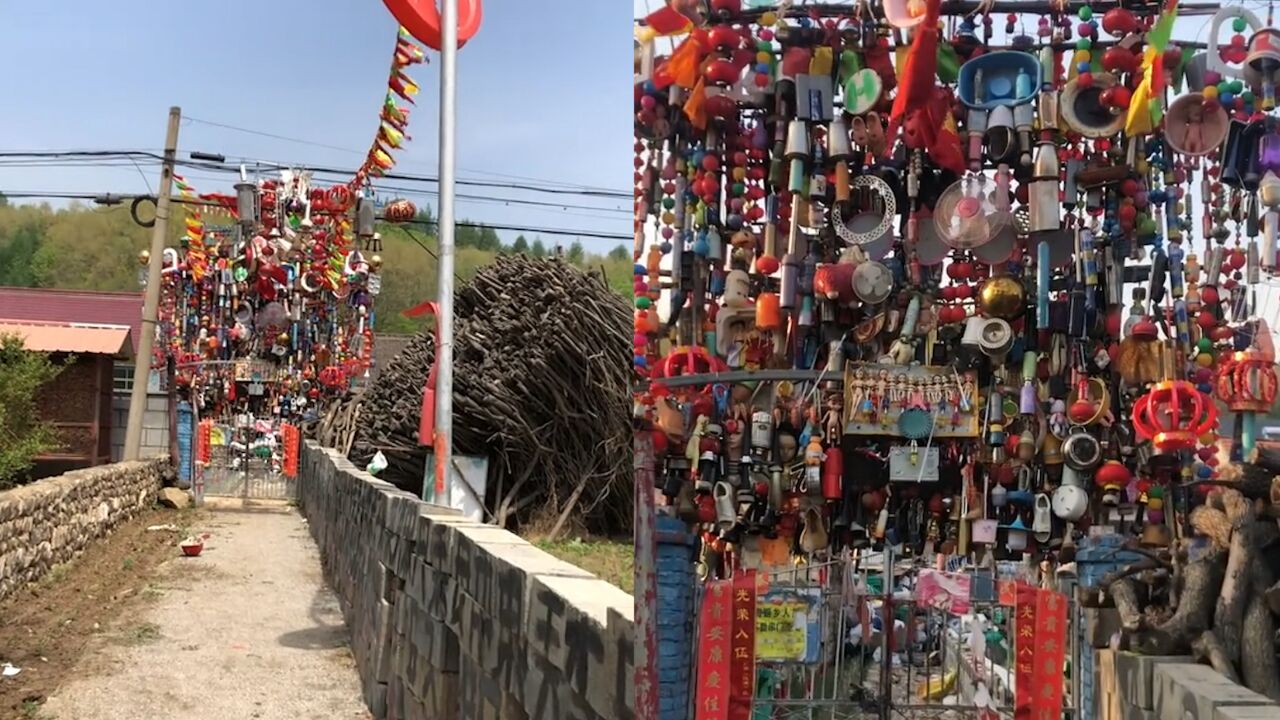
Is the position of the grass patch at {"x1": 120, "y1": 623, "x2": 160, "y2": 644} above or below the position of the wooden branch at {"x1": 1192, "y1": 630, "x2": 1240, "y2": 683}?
below

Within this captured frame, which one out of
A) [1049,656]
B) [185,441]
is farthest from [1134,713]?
[185,441]

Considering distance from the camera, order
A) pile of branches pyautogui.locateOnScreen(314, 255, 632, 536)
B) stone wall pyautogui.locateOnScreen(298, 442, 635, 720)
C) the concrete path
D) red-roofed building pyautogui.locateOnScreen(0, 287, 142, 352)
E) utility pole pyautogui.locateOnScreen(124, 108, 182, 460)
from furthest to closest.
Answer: red-roofed building pyautogui.locateOnScreen(0, 287, 142, 352), utility pole pyautogui.locateOnScreen(124, 108, 182, 460), pile of branches pyautogui.locateOnScreen(314, 255, 632, 536), the concrete path, stone wall pyautogui.locateOnScreen(298, 442, 635, 720)

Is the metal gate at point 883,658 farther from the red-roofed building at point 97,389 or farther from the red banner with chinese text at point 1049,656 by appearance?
the red-roofed building at point 97,389

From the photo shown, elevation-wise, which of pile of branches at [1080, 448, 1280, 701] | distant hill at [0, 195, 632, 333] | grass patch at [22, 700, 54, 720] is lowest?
grass patch at [22, 700, 54, 720]

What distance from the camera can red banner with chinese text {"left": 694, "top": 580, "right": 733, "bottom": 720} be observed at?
167 cm

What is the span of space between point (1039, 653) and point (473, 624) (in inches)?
122

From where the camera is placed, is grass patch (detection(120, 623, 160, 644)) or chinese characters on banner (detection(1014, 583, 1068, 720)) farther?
grass patch (detection(120, 623, 160, 644))

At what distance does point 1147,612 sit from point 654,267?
81 cm

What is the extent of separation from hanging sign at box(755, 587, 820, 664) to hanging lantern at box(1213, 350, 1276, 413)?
579 millimetres

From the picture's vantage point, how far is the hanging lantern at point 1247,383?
1327mm

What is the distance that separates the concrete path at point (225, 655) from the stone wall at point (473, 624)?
1.07 ft

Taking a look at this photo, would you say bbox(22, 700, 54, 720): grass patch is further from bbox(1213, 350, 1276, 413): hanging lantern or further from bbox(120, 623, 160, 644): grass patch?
bbox(1213, 350, 1276, 413): hanging lantern

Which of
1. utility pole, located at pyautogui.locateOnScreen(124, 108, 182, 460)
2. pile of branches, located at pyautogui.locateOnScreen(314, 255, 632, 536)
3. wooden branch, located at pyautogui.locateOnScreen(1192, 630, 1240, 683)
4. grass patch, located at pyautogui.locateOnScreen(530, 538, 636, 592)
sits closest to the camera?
wooden branch, located at pyautogui.locateOnScreen(1192, 630, 1240, 683)

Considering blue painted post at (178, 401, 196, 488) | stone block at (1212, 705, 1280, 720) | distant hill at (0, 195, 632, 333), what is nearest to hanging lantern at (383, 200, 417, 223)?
blue painted post at (178, 401, 196, 488)
